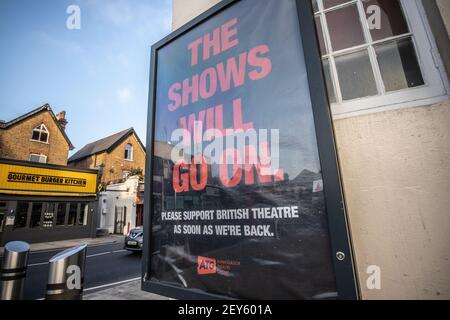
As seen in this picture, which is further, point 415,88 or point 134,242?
point 134,242

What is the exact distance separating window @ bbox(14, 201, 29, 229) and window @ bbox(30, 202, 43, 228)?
32 centimetres

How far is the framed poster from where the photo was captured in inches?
51.8

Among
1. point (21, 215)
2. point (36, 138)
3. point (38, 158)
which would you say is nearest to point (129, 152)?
point (38, 158)

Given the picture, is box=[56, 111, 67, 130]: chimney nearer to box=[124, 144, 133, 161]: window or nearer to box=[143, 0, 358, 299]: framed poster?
box=[124, 144, 133, 161]: window

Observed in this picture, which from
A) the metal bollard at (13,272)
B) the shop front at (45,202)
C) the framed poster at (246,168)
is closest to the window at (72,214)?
the shop front at (45,202)

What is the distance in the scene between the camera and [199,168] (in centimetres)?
185

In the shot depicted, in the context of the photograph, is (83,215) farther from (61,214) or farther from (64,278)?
(64,278)

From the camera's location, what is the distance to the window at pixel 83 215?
Answer: 57.0 feet

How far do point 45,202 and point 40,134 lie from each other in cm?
777

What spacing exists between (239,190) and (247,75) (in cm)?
89

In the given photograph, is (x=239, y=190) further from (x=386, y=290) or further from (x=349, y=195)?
(x=386, y=290)

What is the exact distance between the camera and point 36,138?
19781mm

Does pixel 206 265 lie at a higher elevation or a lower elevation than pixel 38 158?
lower

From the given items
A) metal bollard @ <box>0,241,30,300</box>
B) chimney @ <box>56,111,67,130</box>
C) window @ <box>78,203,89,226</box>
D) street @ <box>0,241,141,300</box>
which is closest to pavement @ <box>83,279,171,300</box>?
street @ <box>0,241,141,300</box>
